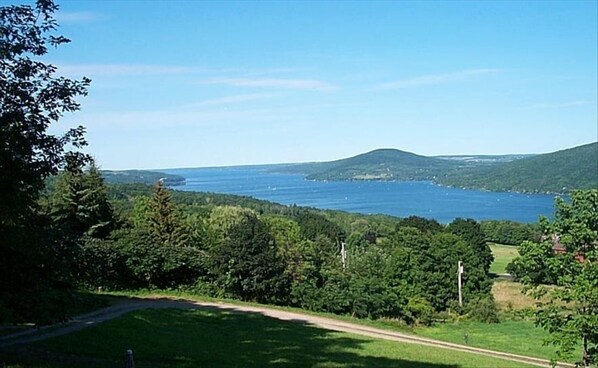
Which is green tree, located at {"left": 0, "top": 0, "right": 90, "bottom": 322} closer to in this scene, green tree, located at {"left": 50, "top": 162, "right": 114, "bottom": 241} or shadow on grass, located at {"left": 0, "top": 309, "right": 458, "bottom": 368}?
shadow on grass, located at {"left": 0, "top": 309, "right": 458, "bottom": 368}

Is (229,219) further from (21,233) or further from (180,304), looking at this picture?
(21,233)

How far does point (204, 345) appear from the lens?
60.7ft

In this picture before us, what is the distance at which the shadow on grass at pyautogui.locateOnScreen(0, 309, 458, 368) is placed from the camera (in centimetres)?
1443

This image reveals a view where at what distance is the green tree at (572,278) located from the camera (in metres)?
12.2

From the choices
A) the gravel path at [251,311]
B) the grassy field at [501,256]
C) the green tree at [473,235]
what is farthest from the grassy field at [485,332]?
the grassy field at [501,256]

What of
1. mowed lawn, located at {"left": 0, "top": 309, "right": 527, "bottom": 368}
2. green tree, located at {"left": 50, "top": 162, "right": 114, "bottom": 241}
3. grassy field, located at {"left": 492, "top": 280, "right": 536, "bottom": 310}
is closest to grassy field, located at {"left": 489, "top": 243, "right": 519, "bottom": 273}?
grassy field, located at {"left": 492, "top": 280, "right": 536, "bottom": 310}

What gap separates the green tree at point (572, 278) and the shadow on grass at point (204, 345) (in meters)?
6.07

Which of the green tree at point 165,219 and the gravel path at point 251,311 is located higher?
the green tree at point 165,219

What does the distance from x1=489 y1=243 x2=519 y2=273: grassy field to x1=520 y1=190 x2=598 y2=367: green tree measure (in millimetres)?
64545

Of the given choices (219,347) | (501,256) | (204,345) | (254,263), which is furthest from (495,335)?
(501,256)

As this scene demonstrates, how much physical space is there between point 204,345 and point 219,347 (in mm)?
470

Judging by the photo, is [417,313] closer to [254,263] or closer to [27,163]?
[254,263]

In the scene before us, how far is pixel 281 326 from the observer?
25.4 m

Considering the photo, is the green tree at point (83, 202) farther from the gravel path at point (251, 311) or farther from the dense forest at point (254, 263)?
the gravel path at point (251, 311)
